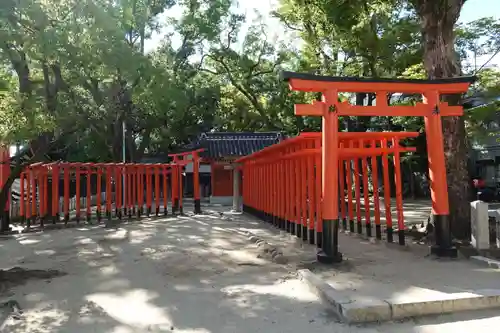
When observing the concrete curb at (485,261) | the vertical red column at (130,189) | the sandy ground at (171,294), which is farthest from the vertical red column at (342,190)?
the vertical red column at (130,189)

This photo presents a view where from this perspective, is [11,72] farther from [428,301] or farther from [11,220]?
[428,301]

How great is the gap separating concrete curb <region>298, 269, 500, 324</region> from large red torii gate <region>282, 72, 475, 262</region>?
233cm

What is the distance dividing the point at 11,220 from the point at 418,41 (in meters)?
18.0

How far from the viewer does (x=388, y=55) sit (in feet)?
59.7

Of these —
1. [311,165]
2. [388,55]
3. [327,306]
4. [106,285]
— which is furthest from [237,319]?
[388,55]

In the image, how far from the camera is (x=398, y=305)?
16.2ft

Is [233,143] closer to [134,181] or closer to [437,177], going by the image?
[134,181]

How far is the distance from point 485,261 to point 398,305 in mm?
3214

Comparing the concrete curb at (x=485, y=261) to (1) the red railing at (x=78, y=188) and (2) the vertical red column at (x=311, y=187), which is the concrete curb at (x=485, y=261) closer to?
(2) the vertical red column at (x=311, y=187)

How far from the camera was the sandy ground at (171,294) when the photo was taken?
4.80 meters

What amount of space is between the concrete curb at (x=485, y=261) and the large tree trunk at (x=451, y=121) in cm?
233

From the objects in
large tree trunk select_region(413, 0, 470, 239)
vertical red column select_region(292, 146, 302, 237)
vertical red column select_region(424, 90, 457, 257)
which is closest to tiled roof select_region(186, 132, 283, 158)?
vertical red column select_region(292, 146, 302, 237)

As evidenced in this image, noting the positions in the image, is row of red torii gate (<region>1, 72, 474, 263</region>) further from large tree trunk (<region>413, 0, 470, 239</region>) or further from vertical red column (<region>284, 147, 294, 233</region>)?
large tree trunk (<region>413, 0, 470, 239</region>)

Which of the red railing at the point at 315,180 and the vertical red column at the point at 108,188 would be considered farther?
→ the vertical red column at the point at 108,188
